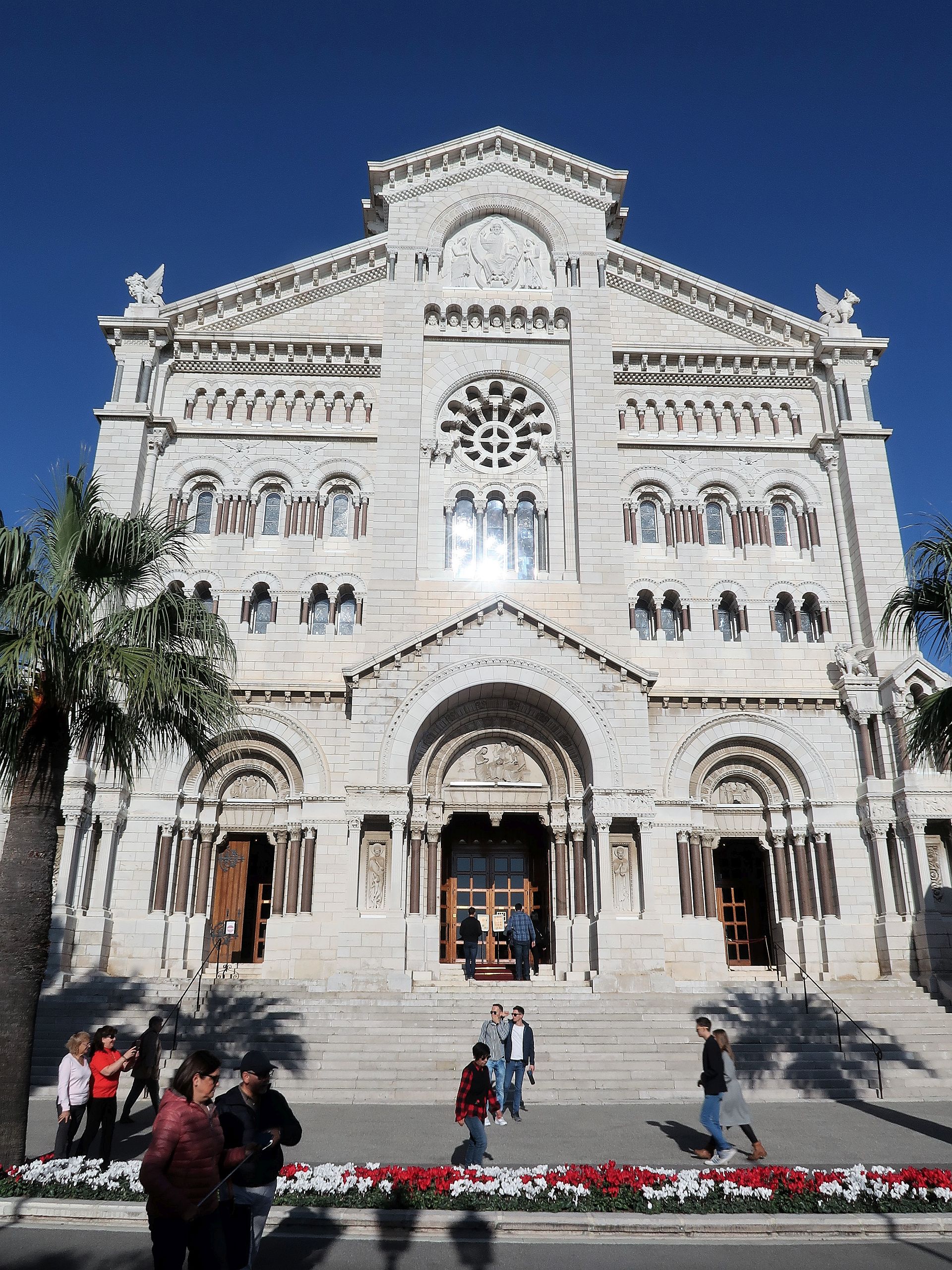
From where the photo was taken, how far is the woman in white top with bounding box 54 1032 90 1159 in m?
10.9

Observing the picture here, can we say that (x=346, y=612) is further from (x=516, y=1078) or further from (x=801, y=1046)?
(x=801, y=1046)

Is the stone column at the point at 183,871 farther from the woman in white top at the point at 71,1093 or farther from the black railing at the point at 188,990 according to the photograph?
the woman in white top at the point at 71,1093

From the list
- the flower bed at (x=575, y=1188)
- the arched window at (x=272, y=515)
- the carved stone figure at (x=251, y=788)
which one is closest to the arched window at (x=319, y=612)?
the arched window at (x=272, y=515)

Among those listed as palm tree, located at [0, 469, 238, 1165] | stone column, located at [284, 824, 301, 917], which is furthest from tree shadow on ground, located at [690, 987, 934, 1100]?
palm tree, located at [0, 469, 238, 1165]

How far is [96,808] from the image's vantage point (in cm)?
2355

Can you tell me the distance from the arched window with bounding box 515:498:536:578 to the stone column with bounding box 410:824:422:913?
26.9 ft

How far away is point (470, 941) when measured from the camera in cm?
2291

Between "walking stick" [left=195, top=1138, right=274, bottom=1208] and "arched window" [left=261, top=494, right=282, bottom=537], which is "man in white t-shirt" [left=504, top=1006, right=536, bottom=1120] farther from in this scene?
"arched window" [left=261, top=494, right=282, bottom=537]

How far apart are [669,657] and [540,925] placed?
8.34 meters

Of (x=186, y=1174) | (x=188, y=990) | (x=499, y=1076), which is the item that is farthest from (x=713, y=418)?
(x=186, y=1174)

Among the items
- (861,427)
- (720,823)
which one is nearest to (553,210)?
(861,427)

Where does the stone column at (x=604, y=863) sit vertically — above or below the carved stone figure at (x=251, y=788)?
below

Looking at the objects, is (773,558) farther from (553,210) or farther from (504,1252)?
(504,1252)

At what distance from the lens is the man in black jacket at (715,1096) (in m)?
11.8
